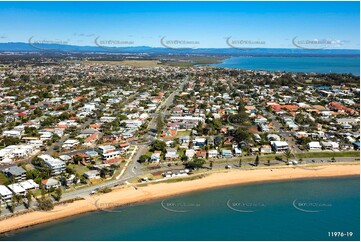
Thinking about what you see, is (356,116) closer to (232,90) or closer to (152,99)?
(232,90)

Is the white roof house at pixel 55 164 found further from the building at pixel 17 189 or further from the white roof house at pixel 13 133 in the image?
the white roof house at pixel 13 133

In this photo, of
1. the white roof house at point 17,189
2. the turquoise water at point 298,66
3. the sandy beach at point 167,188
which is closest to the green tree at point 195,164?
the sandy beach at point 167,188

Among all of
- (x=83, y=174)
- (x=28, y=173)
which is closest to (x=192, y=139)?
(x=83, y=174)

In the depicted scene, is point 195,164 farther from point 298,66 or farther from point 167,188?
point 298,66

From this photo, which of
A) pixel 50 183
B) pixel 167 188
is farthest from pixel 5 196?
pixel 167 188

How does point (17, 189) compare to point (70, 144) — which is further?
point (70, 144)
